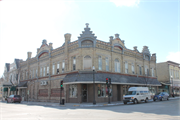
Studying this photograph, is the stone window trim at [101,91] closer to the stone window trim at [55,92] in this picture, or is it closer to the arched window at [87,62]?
the arched window at [87,62]

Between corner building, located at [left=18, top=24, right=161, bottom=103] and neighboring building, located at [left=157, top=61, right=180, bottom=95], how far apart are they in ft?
24.2

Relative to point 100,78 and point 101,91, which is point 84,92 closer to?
point 101,91

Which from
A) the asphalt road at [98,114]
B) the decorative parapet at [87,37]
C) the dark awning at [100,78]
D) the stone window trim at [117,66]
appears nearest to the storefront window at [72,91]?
the dark awning at [100,78]

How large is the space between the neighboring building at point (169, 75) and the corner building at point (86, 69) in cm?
737

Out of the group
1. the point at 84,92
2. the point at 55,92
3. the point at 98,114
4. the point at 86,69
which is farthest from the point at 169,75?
the point at 98,114

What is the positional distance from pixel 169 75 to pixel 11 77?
4534 cm

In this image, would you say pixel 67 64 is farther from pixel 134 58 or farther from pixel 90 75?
pixel 134 58

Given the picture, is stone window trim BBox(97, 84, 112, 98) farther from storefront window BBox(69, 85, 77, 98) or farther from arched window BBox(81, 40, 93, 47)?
arched window BBox(81, 40, 93, 47)

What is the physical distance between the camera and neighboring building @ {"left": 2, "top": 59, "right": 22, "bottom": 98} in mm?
45812

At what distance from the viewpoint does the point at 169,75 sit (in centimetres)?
4506

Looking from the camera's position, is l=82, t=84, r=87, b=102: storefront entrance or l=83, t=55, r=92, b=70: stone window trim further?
l=83, t=55, r=92, b=70: stone window trim

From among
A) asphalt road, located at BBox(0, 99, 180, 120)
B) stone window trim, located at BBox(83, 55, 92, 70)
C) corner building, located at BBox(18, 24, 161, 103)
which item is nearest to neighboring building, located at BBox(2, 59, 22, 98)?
corner building, located at BBox(18, 24, 161, 103)

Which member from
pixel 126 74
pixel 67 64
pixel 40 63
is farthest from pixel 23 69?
pixel 126 74

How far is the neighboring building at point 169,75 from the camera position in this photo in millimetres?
44281
